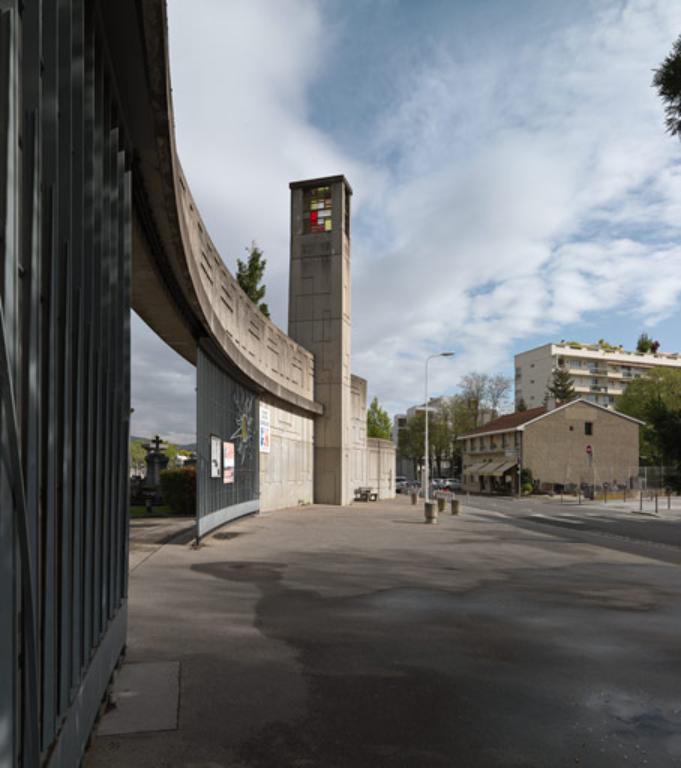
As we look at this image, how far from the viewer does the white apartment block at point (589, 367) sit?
103m

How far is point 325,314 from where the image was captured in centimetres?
3481

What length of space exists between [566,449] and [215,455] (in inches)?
2122

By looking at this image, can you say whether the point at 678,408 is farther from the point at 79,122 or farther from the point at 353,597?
the point at 79,122

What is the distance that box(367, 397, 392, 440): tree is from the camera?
269 feet

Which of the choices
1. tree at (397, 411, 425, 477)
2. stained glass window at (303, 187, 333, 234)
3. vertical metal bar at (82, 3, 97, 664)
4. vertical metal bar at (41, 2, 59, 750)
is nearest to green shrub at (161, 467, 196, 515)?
stained glass window at (303, 187, 333, 234)

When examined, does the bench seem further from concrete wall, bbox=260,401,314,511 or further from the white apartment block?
the white apartment block

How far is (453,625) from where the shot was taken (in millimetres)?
A: 8633

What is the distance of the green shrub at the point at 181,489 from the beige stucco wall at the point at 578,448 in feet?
148

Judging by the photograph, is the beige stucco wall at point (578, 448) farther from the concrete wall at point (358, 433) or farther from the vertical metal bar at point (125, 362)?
the vertical metal bar at point (125, 362)

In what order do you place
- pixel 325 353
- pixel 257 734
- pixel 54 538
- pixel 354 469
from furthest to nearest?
1. pixel 354 469
2. pixel 325 353
3. pixel 257 734
4. pixel 54 538

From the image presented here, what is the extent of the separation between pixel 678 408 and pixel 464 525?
9.91 meters

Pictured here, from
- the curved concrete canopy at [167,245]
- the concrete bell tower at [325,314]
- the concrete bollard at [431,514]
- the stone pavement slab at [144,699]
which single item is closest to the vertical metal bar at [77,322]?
the stone pavement slab at [144,699]

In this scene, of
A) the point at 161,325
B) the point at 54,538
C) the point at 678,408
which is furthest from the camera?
the point at 678,408

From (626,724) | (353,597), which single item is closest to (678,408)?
(353,597)
